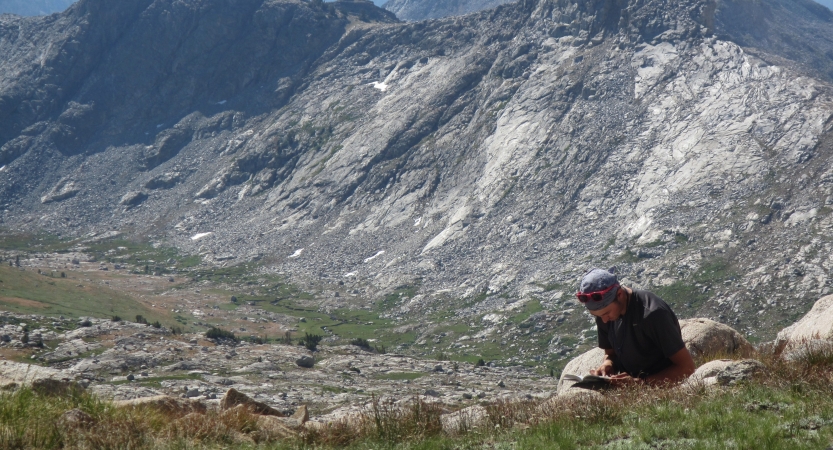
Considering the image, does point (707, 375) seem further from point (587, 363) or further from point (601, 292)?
point (587, 363)

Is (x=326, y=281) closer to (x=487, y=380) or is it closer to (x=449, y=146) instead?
(x=449, y=146)

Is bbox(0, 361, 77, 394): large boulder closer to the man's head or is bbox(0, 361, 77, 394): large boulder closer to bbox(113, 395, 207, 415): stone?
bbox(113, 395, 207, 415): stone

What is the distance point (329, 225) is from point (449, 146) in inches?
1782

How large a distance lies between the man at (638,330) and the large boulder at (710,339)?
7576mm

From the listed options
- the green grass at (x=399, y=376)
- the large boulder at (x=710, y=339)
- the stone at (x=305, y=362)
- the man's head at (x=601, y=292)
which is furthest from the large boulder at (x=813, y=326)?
the stone at (x=305, y=362)

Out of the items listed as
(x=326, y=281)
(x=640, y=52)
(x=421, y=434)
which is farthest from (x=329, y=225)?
(x=421, y=434)

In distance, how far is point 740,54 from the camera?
16700cm

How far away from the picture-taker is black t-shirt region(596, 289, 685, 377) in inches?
446

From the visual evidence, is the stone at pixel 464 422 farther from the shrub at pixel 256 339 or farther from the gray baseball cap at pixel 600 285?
the shrub at pixel 256 339

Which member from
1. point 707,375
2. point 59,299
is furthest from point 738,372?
point 59,299

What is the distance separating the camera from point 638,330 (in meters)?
11.7

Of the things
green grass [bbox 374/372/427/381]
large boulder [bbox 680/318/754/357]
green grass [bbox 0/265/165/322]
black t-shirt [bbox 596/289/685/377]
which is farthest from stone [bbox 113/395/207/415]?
green grass [bbox 0/265/165/322]

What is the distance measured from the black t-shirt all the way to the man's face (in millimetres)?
170

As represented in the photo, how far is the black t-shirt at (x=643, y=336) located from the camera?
1134cm
